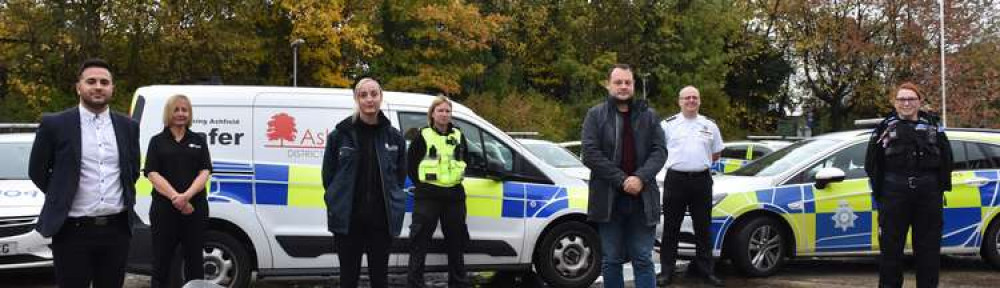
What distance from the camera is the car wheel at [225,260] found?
7516mm

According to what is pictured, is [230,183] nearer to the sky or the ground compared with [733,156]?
nearer to the ground

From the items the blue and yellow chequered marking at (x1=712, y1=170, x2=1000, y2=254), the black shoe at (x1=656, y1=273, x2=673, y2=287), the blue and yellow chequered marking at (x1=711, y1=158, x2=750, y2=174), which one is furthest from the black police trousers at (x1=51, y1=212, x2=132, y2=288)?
the blue and yellow chequered marking at (x1=711, y1=158, x2=750, y2=174)

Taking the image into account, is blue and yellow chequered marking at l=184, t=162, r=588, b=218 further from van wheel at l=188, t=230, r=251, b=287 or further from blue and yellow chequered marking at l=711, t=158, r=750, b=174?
blue and yellow chequered marking at l=711, t=158, r=750, b=174

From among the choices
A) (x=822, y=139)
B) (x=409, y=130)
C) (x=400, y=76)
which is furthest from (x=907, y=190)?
(x=400, y=76)

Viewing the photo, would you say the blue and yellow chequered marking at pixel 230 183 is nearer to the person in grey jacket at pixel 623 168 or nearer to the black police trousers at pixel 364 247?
the black police trousers at pixel 364 247

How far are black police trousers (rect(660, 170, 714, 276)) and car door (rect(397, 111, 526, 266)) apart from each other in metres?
1.28

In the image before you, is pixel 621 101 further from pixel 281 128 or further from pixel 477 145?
pixel 281 128

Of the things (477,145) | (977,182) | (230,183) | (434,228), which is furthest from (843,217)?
(230,183)

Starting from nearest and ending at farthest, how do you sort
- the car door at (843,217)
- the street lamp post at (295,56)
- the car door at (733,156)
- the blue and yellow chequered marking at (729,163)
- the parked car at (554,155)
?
the car door at (843,217)
the parked car at (554,155)
the blue and yellow chequered marking at (729,163)
the car door at (733,156)
the street lamp post at (295,56)

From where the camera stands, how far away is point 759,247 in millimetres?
8859

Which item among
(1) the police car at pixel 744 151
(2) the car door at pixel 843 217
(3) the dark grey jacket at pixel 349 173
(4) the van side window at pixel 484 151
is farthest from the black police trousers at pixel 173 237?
(1) the police car at pixel 744 151

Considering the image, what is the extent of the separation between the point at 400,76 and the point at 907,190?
2772 centimetres

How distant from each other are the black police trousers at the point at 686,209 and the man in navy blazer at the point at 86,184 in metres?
4.70

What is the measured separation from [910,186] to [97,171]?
17.3 feet
